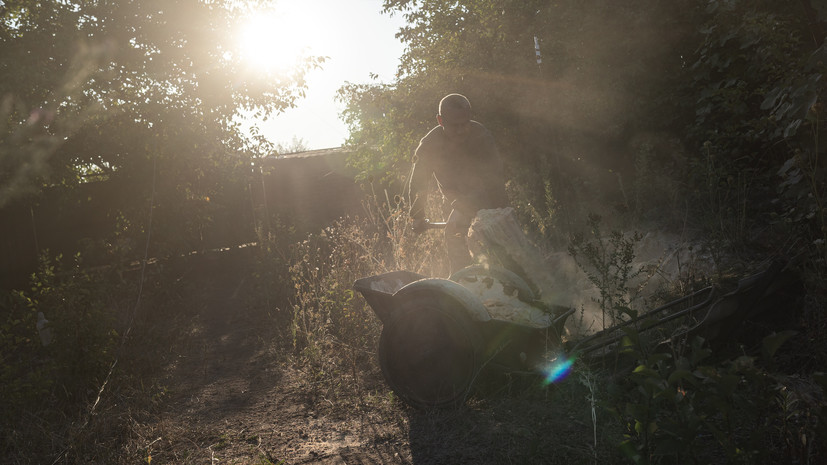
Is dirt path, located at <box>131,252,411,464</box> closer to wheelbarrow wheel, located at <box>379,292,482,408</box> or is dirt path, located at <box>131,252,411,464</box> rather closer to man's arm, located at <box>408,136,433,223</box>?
wheelbarrow wheel, located at <box>379,292,482,408</box>

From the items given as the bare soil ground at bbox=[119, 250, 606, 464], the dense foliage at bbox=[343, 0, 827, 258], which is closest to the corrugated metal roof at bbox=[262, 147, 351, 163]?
the dense foliage at bbox=[343, 0, 827, 258]

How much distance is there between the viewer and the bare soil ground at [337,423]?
301 centimetres

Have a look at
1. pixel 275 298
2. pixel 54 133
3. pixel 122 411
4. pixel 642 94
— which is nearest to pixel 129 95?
pixel 54 133

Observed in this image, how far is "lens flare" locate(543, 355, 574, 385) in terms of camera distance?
317 centimetres

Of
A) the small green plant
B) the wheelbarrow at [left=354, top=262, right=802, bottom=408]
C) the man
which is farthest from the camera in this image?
the man

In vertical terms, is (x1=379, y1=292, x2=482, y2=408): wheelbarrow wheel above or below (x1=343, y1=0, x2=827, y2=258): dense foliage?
below

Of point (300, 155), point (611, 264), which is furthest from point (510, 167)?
point (300, 155)

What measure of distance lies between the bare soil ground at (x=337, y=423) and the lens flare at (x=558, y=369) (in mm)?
97

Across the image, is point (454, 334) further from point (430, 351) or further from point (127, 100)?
point (127, 100)

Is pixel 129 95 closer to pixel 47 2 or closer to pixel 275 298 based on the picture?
pixel 47 2

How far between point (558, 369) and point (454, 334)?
65 centimetres

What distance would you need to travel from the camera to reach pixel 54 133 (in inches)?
347

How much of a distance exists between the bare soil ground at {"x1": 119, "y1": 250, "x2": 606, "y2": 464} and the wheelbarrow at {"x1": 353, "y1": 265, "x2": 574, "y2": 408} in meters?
0.18

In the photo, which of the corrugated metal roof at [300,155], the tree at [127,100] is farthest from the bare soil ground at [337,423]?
the corrugated metal roof at [300,155]
